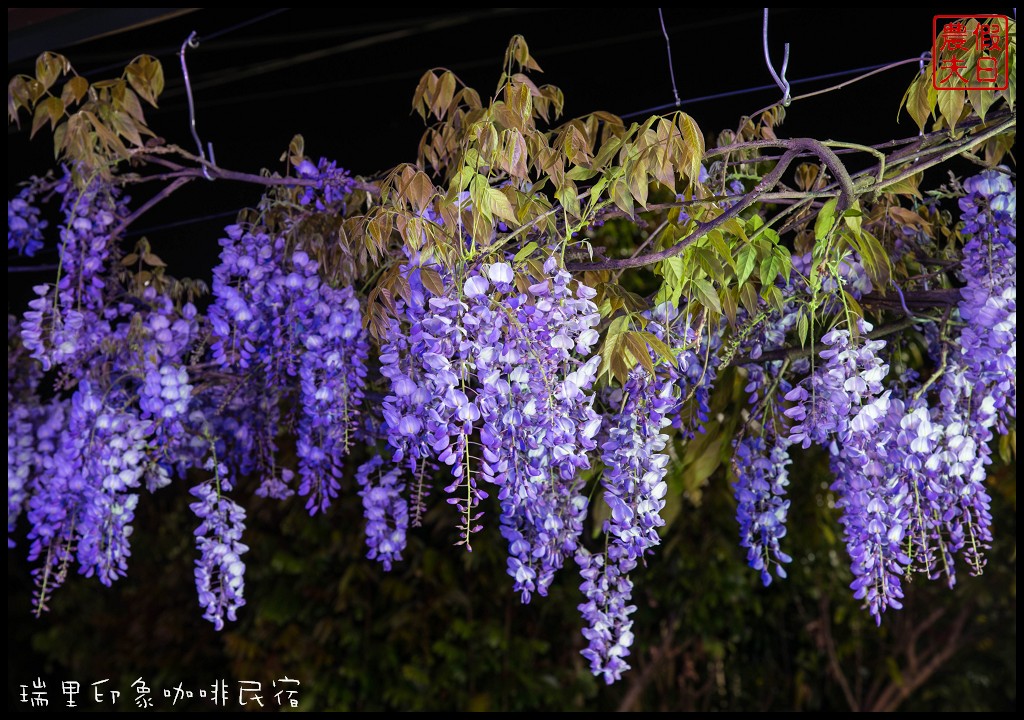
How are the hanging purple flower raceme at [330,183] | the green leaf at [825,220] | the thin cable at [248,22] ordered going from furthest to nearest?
the thin cable at [248,22], the hanging purple flower raceme at [330,183], the green leaf at [825,220]

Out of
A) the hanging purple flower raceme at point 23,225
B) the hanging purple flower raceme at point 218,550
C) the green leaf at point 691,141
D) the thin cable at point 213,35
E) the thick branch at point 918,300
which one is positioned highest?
the thin cable at point 213,35

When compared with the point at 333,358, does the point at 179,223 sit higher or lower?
higher

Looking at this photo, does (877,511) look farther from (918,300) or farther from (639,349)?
(639,349)

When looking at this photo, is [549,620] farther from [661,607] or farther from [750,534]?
[750,534]

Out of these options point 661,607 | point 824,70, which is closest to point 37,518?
point 824,70

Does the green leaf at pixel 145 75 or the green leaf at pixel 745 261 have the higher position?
the green leaf at pixel 145 75

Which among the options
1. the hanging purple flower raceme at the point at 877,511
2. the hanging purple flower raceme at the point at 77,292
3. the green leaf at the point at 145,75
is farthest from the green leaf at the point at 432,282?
the hanging purple flower raceme at the point at 77,292

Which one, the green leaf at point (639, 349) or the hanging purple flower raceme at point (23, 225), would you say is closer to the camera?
the green leaf at point (639, 349)

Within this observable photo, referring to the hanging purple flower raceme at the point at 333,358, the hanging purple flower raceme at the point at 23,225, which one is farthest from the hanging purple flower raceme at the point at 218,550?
the hanging purple flower raceme at the point at 23,225

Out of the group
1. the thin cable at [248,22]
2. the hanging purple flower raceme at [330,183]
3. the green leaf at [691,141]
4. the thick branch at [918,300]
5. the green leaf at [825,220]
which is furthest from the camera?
the thin cable at [248,22]

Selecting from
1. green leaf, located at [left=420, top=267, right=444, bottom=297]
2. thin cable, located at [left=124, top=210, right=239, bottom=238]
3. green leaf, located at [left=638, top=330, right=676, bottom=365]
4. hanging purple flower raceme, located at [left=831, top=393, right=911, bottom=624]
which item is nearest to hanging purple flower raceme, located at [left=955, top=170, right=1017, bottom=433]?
hanging purple flower raceme, located at [left=831, top=393, right=911, bottom=624]

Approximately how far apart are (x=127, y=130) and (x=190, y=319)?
13.6 inches

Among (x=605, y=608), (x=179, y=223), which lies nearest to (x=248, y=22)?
(x=179, y=223)

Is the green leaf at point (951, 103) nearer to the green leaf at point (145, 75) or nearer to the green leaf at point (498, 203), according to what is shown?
the green leaf at point (498, 203)
